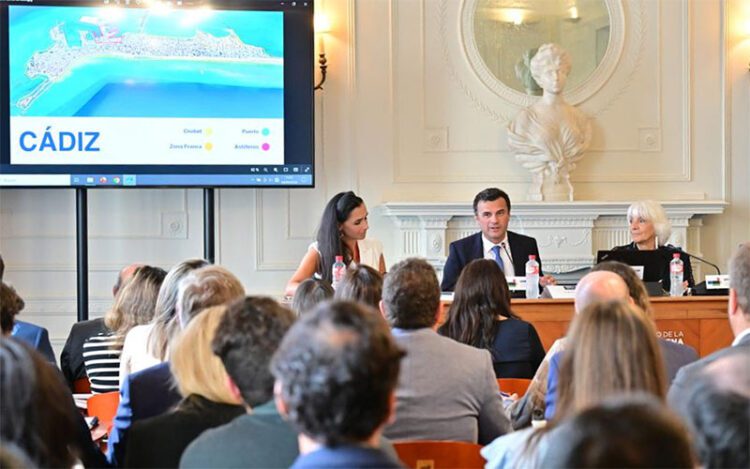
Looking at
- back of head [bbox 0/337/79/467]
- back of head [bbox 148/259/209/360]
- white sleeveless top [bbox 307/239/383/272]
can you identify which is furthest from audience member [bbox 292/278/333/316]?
back of head [bbox 0/337/79/467]

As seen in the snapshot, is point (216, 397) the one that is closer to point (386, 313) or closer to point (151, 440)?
point (151, 440)

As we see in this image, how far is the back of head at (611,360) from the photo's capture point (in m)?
1.93

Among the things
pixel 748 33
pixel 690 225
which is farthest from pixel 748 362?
pixel 748 33

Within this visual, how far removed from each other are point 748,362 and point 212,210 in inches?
220

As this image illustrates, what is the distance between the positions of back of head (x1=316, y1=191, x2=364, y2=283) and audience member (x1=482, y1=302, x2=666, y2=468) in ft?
11.2

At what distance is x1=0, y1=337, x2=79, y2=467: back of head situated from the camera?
157 centimetres

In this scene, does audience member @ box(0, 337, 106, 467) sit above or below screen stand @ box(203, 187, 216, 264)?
below

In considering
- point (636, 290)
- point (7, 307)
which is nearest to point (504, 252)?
point (636, 290)

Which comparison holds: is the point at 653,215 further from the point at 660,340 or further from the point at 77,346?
the point at 77,346

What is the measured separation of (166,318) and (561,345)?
1.31 meters

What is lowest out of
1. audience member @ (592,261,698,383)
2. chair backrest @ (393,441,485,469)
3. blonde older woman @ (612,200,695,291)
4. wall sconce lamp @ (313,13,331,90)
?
chair backrest @ (393,441,485,469)

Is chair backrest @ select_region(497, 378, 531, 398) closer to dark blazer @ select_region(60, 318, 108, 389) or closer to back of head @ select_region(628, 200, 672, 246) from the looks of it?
dark blazer @ select_region(60, 318, 108, 389)

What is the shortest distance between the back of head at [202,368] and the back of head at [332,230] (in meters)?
3.15

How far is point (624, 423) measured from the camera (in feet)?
3.51
